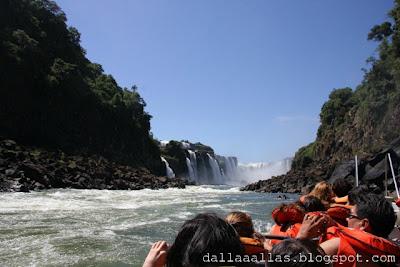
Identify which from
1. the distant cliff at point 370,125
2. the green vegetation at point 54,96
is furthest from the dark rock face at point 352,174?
the green vegetation at point 54,96

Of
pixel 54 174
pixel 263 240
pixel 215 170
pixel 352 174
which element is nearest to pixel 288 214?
pixel 263 240

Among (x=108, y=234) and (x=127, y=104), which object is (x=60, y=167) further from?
(x=127, y=104)

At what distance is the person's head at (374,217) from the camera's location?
294 centimetres

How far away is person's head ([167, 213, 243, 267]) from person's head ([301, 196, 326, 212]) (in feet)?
8.31

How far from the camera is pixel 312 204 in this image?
4258 mm

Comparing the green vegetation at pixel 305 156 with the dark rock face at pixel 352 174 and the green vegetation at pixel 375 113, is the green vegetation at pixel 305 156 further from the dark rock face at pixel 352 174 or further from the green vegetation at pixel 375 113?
the dark rock face at pixel 352 174

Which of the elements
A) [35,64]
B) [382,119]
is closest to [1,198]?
[35,64]

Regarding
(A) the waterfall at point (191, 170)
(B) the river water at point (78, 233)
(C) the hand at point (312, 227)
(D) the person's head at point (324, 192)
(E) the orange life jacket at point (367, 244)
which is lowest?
(B) the river water at point (78, 233)

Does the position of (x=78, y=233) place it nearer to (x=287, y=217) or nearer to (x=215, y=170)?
(x=287, y=217)

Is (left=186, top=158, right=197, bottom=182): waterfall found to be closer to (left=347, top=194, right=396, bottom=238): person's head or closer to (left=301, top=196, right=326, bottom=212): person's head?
(left=301, top=196, right=326, bottom=212): person's head

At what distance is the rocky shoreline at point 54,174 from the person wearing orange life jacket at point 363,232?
21433 millimetres

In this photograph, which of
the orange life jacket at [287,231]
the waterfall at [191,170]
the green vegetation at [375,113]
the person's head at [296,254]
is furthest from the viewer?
the waterfall at [191,170]

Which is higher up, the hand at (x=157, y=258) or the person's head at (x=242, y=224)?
the person's head at (x=242, y=224)

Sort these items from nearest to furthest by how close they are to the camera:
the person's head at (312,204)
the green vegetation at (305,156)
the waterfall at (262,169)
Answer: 1. the person's head at (312,204)
2. the green vegetation at (305,156)
3. the waterfall at (262,169)
